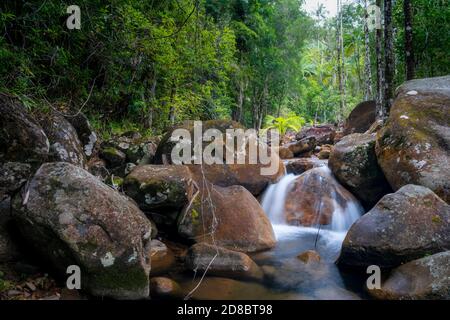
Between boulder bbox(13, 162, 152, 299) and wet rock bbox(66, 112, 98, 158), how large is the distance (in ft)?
9.22

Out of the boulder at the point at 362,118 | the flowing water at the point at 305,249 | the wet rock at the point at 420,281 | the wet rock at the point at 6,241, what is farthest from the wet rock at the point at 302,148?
the wet rock at the point at 6,241

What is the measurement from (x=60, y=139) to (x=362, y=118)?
12.5 m

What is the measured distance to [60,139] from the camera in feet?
19.6

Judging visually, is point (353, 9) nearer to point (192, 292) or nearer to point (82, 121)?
point (82, 121)

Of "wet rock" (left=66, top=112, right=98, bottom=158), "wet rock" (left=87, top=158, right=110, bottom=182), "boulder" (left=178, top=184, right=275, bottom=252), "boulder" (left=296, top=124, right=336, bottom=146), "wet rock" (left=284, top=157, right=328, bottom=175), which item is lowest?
"boulder" (left=178, top=184, right=275, bottom=252)

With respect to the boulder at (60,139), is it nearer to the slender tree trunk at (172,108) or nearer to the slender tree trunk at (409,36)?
the slender tree trunk at (172,108)

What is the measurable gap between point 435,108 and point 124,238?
6925 mm

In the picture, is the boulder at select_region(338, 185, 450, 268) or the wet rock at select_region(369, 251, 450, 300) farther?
the boulder at select_region(338, 185, 450, 268)

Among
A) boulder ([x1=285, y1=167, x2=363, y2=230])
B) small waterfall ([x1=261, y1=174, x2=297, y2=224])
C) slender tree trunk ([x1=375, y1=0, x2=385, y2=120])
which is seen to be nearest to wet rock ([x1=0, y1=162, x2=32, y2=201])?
small waterfall ([x1=261, y1=174, x2=297, y2=224])

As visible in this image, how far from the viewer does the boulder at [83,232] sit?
13.4ft

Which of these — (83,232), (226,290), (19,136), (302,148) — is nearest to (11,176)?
(19,136)

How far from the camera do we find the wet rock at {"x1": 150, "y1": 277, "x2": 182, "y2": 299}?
476 centimetres

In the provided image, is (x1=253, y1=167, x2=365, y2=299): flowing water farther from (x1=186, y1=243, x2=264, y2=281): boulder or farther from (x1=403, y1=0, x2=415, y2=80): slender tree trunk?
(x1=403, y1=0, x2=415, y2=80): slender tree trunk

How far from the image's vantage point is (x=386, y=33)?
30.9 ft
